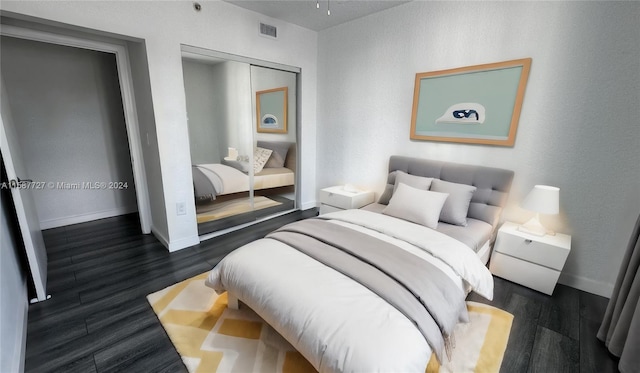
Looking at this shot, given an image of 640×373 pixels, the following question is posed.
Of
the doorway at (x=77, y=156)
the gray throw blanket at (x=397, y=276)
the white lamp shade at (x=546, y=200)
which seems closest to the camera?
the gray throw blanket at (x=397, y=276)

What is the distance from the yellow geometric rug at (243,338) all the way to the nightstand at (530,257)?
1.67 feet

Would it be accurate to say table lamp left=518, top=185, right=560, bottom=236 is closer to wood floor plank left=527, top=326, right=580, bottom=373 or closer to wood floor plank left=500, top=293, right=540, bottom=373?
wood floor plank left=500, top=293, right=540, bottom=373

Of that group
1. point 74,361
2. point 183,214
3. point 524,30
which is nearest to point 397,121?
point 524,30

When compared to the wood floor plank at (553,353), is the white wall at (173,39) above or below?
above

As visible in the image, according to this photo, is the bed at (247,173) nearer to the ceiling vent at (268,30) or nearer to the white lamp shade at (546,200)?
the ceiling vent at (268,30)

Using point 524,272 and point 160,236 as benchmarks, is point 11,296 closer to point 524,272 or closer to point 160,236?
point 160,236

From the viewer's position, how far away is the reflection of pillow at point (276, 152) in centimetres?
357

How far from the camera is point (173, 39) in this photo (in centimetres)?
245

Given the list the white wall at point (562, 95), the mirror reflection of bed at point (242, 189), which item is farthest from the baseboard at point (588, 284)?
the mirror reflection of bed at point (242, 189)

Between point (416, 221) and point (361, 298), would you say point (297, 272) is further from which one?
point (416, 221)

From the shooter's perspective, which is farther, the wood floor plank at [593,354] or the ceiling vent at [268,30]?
the ceiling vent at [268,30]

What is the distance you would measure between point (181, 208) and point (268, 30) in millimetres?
2264

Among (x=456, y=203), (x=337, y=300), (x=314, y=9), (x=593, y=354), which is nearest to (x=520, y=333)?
(x=593, y=354)

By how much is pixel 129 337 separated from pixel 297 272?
47.2 inches
